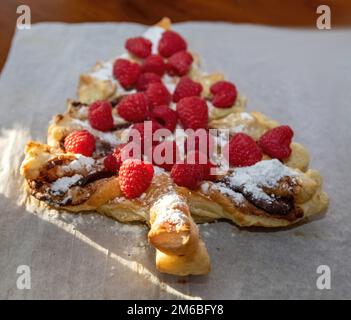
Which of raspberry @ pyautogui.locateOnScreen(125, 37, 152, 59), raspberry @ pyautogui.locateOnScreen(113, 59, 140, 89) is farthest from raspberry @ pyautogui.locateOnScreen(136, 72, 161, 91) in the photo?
raspberry @ pyautogui.locateOnScreen(125, 37, 152, 59)

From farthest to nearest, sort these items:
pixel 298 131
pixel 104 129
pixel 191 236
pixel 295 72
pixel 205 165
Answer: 1. pixel 295 72
2. pixel 298 131
3. pixel 104 129
4. pixel 205 165
5. pixel 191 236

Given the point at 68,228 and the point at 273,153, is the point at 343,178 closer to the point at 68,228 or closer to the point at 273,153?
the point at 273,153

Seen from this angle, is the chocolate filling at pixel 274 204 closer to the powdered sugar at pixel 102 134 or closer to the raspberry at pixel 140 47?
the powdered sugar at pixel 102 134

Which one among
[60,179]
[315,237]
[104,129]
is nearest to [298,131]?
[315,237]

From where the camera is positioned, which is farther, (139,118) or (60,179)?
(139,118)

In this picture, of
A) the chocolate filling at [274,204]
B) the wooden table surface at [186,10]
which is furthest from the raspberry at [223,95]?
the wooden table surface at [186,10]

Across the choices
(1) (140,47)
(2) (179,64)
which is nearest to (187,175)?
(2) (179,64)
